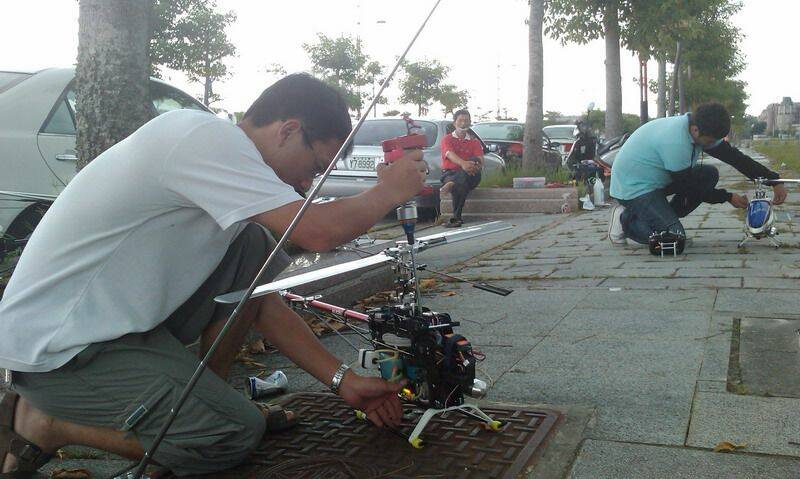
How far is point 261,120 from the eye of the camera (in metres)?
2.58

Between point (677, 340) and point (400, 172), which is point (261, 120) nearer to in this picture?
point (400, 172)

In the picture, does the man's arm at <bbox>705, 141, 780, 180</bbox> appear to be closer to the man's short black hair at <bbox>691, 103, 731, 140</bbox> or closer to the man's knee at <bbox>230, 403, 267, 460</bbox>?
the man's short black hair at <bbox>691, 103, 731, 140</bbox>

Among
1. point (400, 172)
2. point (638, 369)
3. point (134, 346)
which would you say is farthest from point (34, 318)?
point (638, 369)

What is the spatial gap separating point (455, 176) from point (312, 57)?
1138 inches

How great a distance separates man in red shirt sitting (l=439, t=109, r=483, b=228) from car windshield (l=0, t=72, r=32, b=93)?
5.43 meters

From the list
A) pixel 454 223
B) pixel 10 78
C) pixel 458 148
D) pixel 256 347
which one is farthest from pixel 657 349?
pixel 458 148

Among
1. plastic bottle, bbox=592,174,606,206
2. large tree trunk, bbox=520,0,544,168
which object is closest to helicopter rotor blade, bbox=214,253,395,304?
plastic bottle, bbox=592,174,606,206

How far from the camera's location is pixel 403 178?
2.43 metres

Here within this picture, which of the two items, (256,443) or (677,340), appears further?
(677,340)

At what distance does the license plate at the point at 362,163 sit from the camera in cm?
1103

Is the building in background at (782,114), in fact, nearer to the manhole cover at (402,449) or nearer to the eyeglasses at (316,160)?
the manhole cover at (402,449)

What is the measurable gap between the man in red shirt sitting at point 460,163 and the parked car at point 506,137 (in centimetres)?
780

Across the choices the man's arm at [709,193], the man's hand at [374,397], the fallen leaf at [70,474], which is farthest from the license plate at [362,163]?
the fallen leaf at [70,474]

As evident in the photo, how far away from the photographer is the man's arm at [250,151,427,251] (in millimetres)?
2369
